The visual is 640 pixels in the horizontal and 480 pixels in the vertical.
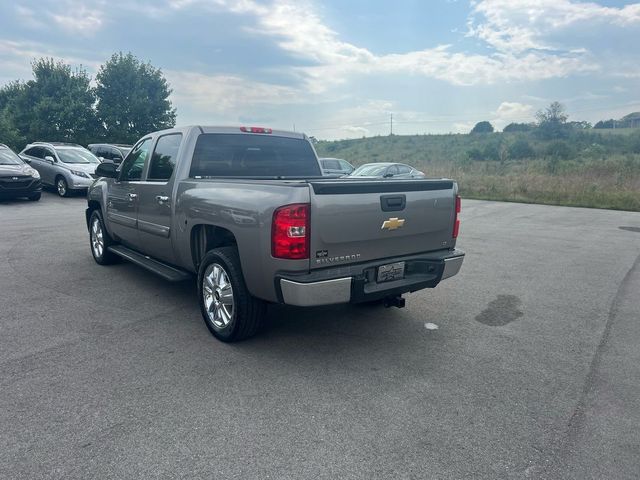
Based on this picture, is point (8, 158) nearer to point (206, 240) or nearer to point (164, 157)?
point (164, 157)

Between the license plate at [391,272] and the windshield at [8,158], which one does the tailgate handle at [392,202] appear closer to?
the license plate at [391,272]

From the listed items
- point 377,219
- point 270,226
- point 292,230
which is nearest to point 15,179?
point 270,226

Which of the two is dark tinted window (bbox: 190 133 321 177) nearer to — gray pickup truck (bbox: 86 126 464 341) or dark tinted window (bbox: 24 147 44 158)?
gray pickup truck (bbox: 86 126 464 341)

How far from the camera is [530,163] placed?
3856 cm

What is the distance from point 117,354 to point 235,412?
57.2 inches

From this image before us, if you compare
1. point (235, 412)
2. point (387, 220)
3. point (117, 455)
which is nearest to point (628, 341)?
point (387, 220)

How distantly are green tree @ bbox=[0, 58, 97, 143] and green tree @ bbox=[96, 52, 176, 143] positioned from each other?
3.61 ft

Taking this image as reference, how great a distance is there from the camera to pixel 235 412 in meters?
3.12

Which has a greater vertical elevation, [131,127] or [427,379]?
[131,127]

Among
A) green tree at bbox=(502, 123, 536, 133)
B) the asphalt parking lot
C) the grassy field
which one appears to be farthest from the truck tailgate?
green tree at bbox=(502, 123, 536, 133)

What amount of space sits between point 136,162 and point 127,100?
33632 mm

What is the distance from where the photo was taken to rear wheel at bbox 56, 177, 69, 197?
16.4 meters

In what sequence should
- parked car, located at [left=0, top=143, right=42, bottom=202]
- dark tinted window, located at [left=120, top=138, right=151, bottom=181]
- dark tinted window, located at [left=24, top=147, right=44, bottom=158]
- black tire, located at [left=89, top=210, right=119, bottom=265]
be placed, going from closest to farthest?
dark tinted window, located at [left=120, top=138, right=151, bottom=181] → black tire, located at [left=89, top=210, right=119, bottom=265] → parked car, located at [left=0, top=143, right=42, bottom=202] → dark tinted window, located at [left=24, top=147, right=44, bottom=158]

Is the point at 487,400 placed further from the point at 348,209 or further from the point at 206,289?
the point at 206,289
